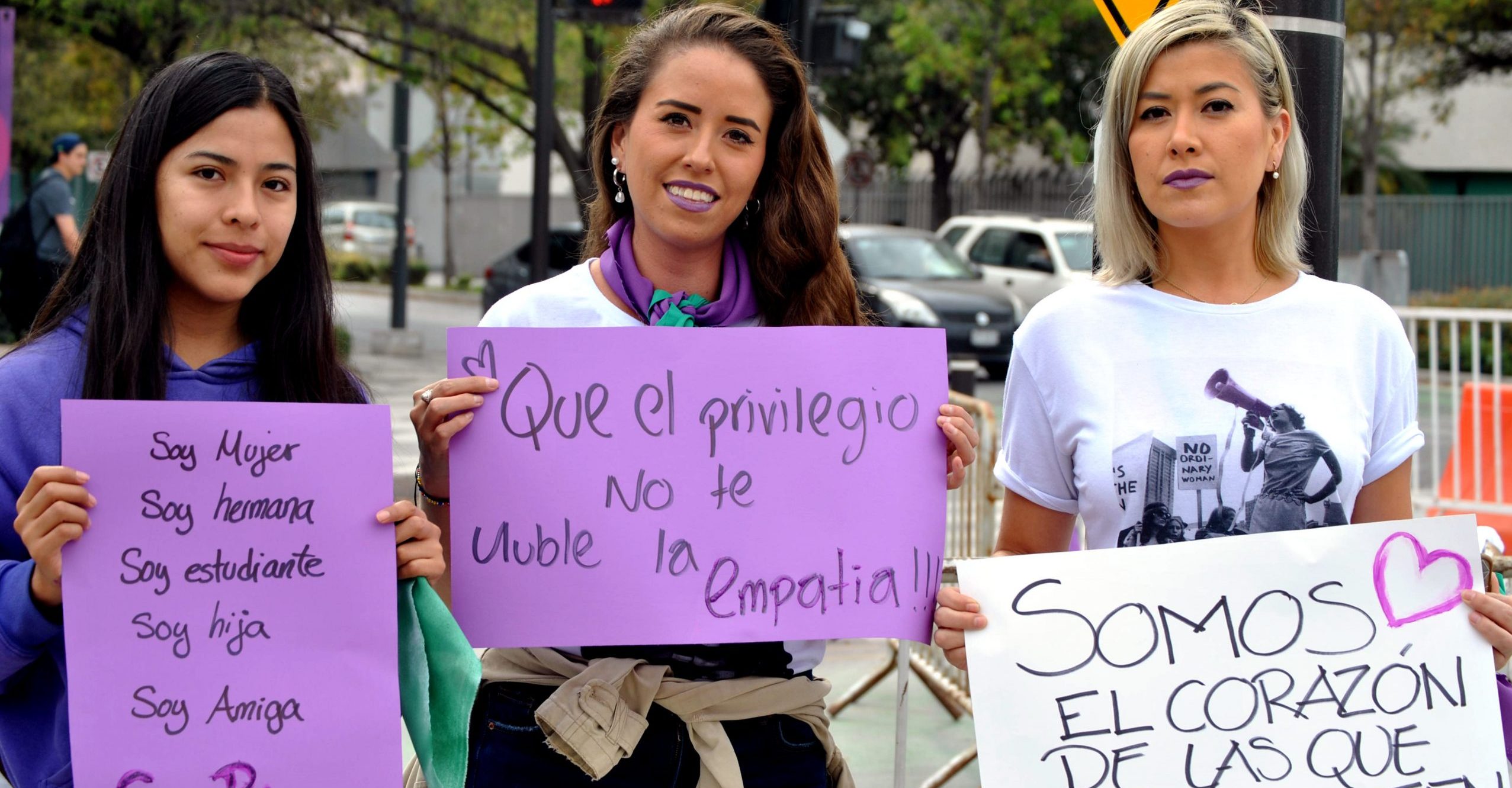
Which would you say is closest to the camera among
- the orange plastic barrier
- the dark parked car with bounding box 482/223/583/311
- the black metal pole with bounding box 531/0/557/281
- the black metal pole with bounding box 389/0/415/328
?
the orange plastic barrier

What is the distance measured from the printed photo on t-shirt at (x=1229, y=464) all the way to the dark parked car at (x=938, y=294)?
463 inches

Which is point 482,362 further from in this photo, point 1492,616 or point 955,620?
point 1492,616

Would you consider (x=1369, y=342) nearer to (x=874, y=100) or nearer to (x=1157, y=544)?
(x=1157, y=544)

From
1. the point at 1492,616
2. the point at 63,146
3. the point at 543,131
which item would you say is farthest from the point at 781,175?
the point at 63,146

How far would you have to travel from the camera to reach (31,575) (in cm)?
188

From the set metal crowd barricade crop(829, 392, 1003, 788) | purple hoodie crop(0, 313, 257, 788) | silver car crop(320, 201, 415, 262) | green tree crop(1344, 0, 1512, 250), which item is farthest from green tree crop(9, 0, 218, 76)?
silver car crop(320, 201, 415, 262)

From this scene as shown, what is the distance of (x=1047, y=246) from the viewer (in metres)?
16.9

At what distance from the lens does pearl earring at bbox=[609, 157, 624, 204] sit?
2.45 meters

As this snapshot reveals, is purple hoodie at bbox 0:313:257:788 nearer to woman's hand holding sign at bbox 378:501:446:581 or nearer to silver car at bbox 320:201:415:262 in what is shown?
woman's hand holding sign at bbox 378:501:446:581

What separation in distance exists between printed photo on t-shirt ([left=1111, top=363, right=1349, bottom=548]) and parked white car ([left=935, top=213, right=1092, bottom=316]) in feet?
44.6

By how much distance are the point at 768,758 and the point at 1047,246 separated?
599 inches

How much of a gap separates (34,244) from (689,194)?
8341 mm

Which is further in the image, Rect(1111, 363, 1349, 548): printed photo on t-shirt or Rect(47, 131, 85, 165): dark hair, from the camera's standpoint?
Rect(47, 131, 85, 165): dark hair

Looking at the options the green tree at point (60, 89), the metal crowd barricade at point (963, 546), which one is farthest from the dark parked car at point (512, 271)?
the metal crowd barricade at point (963, 546)
